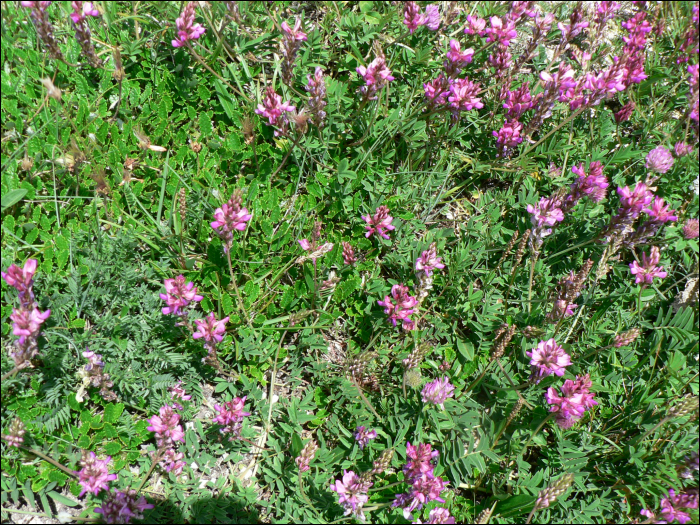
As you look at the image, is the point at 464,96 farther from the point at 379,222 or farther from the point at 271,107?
the point at 271,107

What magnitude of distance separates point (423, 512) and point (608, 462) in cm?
116

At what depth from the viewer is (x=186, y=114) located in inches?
139

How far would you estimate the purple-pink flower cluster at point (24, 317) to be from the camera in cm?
243

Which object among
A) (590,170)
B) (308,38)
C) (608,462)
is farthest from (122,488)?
(590,170)

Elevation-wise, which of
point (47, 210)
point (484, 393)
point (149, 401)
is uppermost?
point (47, 210)

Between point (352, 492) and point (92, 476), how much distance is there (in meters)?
1.28

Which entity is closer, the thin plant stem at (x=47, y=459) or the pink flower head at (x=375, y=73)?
the thin plant stem at (x=47, y=459)

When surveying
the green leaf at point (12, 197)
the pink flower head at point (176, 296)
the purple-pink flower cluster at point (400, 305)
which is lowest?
the purple-pink flower cluster at point (400, 305)

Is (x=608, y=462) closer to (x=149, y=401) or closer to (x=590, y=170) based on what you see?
(x=590, y=170)

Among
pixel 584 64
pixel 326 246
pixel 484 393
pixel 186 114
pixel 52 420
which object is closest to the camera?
pixel 52 420

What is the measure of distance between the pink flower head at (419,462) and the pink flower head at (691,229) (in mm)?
2174

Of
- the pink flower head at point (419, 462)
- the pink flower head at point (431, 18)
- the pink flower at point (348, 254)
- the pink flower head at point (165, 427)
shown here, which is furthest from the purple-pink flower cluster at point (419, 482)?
the pink flower head at point (431, 18)

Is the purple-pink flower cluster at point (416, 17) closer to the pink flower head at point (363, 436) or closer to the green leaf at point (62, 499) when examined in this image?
the pink flower head at point (363, 436)

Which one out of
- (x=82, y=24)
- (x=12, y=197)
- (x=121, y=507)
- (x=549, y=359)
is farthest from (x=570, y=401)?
(x=82, y=24)
